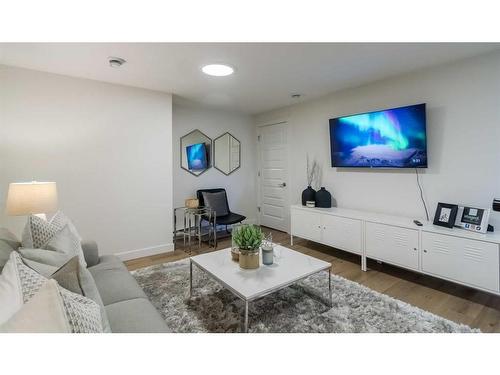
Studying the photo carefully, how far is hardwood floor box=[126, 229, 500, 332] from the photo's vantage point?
1.89 meters

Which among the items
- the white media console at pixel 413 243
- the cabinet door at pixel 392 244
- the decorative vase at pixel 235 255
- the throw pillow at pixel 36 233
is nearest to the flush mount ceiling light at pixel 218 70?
the decorative vase at pixel 235 255

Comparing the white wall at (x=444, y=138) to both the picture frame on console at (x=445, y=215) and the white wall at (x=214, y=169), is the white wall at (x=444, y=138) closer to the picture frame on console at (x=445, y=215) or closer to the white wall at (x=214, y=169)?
the picture frame on console at (x=445, y=215)

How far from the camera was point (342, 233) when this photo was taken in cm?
298

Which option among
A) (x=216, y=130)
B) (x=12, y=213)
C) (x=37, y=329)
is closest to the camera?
(x=37, y=329)

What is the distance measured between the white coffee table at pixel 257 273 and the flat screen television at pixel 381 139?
164 cm

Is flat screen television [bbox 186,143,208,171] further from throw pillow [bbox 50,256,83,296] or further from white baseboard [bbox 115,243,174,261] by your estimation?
throw pillow [bbox 50,256,83,296]

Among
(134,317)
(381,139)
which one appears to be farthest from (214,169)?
(134,317)

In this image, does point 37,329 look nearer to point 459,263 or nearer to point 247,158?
point 459,263

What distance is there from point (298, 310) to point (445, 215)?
1718mm

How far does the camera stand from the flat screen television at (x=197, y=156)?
13.4 feet

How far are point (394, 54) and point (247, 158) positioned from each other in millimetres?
3007

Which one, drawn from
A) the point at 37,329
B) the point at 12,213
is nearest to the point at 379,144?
the point at 37,329

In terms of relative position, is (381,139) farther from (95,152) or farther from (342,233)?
(95,152)

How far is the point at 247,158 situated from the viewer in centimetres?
481
